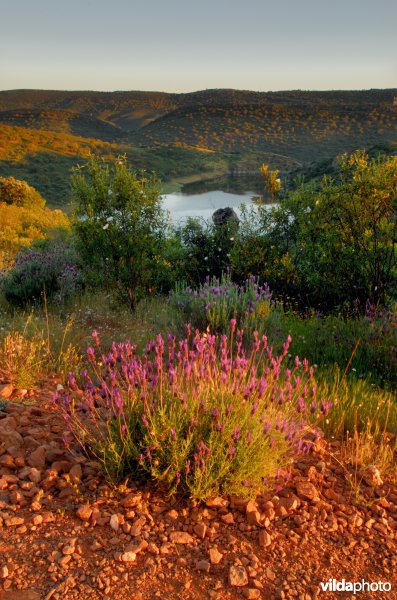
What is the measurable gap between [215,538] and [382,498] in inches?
40.7

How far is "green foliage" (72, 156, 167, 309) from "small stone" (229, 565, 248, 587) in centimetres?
644

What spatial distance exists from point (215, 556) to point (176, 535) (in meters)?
0.23

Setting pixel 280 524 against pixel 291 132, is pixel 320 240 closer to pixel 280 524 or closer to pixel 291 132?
pixel 280 524

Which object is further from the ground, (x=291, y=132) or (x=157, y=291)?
(x=291, y=132)

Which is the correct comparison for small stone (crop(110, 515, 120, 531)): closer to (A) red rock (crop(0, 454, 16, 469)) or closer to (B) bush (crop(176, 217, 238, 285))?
(A) red rock (crop(0, 454, 16, 469))

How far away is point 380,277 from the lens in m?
8.00

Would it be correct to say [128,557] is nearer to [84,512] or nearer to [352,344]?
[84,512]

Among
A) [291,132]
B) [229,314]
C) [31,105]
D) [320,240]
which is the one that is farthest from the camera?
[31,105]

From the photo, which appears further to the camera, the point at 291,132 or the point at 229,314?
the point at 291,132

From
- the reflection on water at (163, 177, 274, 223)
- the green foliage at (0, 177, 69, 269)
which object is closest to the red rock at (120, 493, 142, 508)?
the green foliage at (0, 177, 69, 269)

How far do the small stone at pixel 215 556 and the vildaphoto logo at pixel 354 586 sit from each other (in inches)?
19.0

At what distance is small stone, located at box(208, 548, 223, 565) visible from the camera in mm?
2498

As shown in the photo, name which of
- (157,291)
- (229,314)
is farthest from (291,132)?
(229,314)

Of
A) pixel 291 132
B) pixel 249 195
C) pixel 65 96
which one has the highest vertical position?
pixel 65 96
